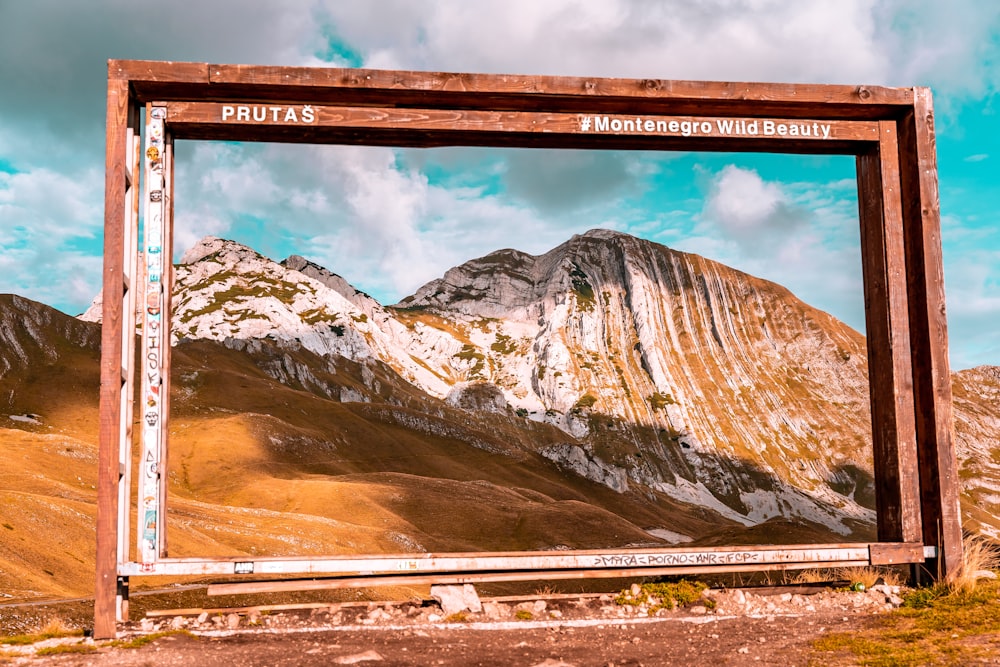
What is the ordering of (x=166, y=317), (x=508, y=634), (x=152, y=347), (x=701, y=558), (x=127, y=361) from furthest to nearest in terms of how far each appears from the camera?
(x=701, y=558) < (x=166, y=317) < (x=152, y=347) < (x=127, y=361) < (x=508, y=634)

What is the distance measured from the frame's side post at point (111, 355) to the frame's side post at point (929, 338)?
11341 millimetres

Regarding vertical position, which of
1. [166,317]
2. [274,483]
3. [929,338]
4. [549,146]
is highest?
[549,146]

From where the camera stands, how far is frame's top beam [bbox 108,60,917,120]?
10672mm

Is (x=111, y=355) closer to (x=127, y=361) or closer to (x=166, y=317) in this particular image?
(x=127, y=361)

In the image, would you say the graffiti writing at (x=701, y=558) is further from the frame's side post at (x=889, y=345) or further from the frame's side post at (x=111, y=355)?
the frame's side post at (x=111, y=355)

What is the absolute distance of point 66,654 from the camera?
8836mm

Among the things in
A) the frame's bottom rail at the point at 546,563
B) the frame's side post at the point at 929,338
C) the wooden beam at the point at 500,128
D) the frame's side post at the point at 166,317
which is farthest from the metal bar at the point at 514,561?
the wooden beam at the point at 500,128

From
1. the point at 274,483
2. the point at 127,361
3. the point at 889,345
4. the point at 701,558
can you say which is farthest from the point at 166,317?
the point at 274,483

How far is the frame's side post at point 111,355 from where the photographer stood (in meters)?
9.66

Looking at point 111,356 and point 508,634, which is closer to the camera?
point 508,634

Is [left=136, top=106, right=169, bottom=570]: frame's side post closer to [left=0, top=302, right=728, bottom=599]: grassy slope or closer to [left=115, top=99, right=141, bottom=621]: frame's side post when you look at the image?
[left=115, top=99, right=141, bottom=621]: frame's side post

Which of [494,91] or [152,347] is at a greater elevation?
[494,91]

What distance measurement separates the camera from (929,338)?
1168cm

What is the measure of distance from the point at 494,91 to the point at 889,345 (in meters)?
7.07
